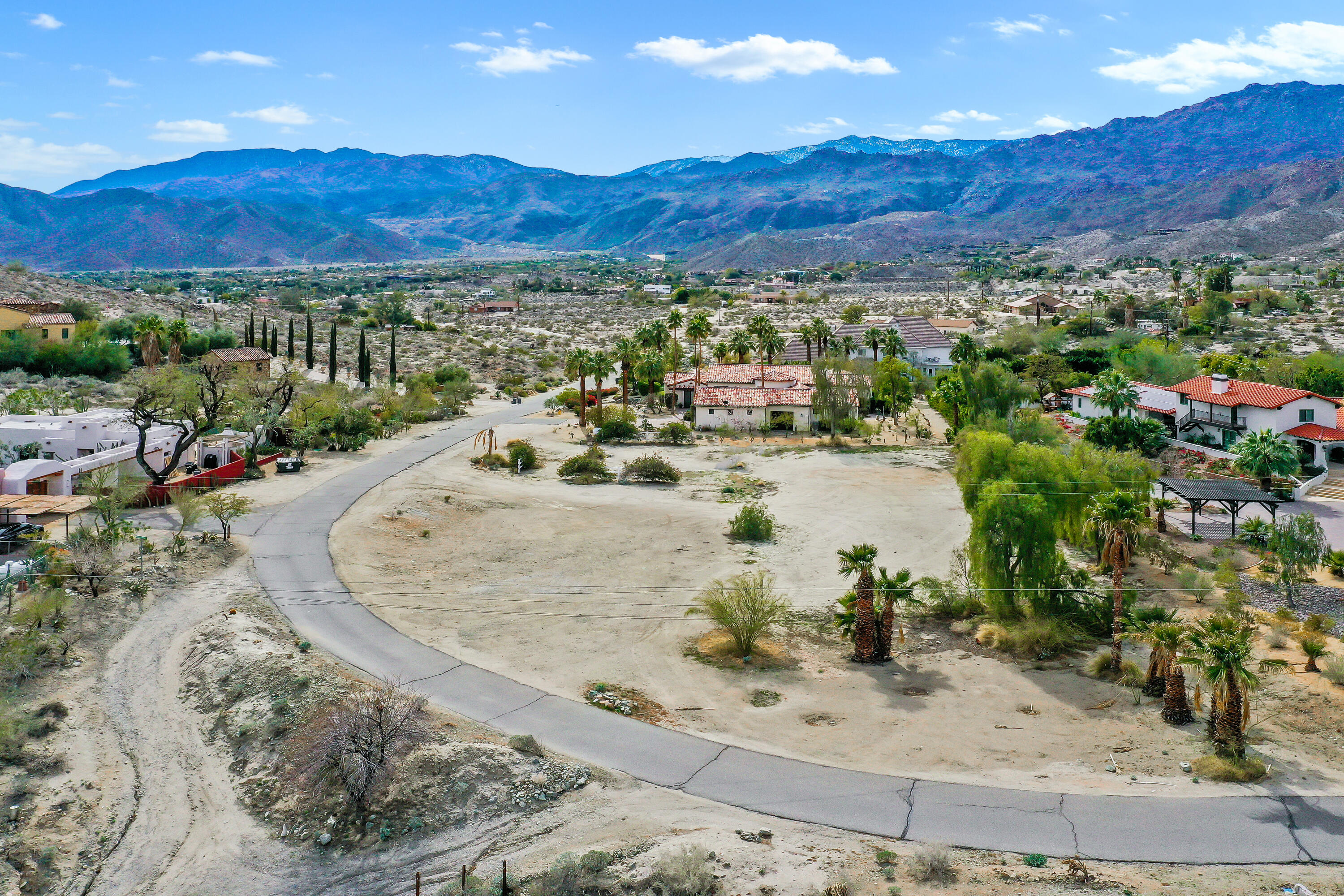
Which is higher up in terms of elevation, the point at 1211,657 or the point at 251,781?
the point at 1211,657

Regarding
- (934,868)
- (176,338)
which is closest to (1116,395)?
(934,868)

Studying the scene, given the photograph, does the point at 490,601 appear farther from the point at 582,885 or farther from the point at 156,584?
the point at 582,885

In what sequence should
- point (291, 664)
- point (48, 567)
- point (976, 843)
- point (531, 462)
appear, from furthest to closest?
point (531, 462), point (48, 567), point (291, 664), point (976, 843)

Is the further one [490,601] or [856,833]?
[490,601]

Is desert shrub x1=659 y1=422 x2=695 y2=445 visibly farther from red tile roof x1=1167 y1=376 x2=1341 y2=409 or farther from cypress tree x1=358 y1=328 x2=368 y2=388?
red tile roof x1=1167 y1=376 x2=1341 y2=409

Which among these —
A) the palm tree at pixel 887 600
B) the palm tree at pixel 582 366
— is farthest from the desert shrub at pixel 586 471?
the palm tree at pixel 887 600

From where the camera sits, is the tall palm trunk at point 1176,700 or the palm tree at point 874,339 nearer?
the tall palm trunk at point 1176,700

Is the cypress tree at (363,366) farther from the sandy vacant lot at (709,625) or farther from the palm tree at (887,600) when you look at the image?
the palm tree at (887,600)

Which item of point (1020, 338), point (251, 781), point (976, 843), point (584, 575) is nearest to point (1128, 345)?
point (1020, 338)
